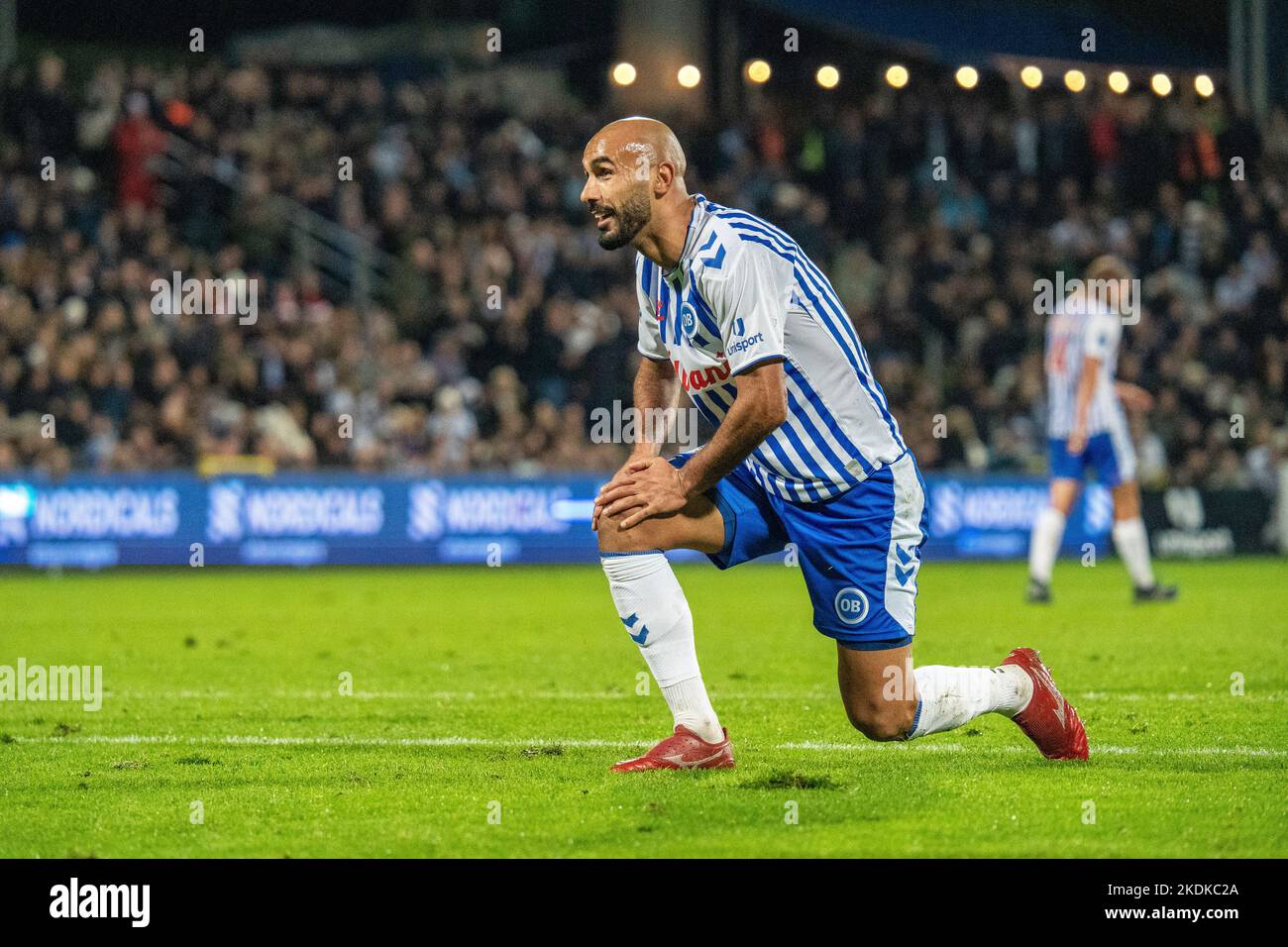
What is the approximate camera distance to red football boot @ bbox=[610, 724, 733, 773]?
20.7 ft

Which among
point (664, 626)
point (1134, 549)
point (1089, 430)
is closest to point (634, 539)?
point (664, 626)

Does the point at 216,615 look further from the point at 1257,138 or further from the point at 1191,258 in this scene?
the point at 1257,138

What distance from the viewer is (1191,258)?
81.8 ft

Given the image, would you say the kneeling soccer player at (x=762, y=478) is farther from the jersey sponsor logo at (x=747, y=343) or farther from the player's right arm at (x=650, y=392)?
the player's right arm at (x=650, y=392)

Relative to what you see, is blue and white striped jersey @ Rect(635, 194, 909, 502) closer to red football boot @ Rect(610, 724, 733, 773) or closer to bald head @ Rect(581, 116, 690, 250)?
bald head @ Rect(581, 116, 690, 250)

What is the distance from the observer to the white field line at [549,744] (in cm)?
676

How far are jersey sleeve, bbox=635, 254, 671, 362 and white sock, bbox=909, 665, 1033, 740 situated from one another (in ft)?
5.05

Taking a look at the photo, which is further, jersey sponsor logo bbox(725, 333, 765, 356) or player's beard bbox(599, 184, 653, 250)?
player's beard bbox(599, 184, 653, 250)

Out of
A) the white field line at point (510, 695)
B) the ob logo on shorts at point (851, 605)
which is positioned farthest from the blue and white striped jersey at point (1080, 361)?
Result: the ob logo on shorts at point (851, 605)

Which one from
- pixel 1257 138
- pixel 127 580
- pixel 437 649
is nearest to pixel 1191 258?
pixel 1257 138

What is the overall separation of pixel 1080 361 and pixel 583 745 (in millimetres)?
7550

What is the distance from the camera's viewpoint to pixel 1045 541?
13688 mm

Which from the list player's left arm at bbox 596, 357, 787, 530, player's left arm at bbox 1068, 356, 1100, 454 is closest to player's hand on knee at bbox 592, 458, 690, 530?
player's left arm at bbox 596, 357, 787, 530
